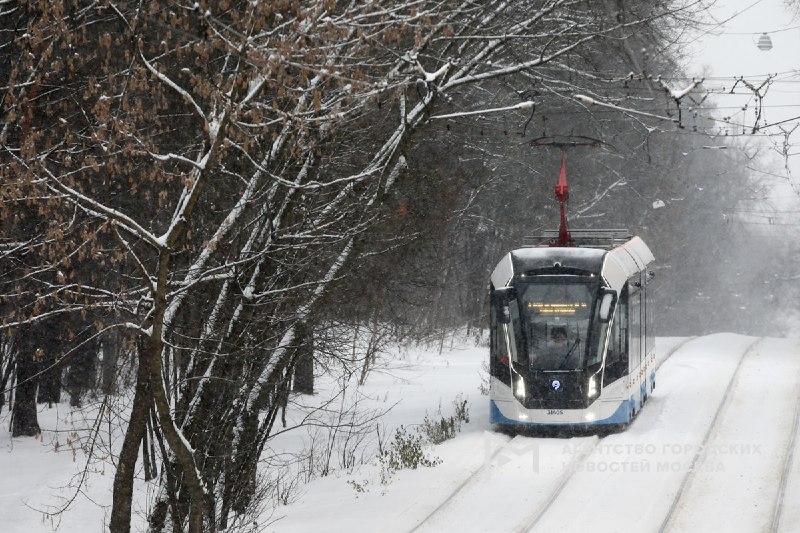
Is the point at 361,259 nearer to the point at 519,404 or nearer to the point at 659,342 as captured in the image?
the point at 519,404

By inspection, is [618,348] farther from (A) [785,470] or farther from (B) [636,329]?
(A) [785,470]

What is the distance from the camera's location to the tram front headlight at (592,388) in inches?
705

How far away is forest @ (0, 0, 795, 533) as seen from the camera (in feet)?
28.5

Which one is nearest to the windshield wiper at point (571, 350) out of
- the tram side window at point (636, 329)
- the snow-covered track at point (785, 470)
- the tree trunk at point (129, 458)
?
the tram side window at point (636, 329)

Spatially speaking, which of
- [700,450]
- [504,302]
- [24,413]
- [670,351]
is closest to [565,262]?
[504,302]

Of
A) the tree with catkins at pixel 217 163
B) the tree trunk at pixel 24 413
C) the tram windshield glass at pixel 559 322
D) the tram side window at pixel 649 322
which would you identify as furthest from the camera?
the tree trunk at pixel 24 413

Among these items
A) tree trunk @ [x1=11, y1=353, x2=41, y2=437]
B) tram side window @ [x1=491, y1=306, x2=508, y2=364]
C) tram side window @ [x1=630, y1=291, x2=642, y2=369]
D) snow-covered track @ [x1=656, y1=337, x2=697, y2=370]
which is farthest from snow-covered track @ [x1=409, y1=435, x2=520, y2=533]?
snow-covered track @ [x1=656, y1=337, x2=697, y2=370]

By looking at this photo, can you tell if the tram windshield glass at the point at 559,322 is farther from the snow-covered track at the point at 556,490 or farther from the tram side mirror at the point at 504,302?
the snow-covered track at the point at 556,490

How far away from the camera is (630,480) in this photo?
1495 centimetres

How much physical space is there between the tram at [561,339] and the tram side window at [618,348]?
2 centimetres

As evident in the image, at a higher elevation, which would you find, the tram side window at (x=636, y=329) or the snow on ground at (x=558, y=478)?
the tram side window at (x=636, y=329)

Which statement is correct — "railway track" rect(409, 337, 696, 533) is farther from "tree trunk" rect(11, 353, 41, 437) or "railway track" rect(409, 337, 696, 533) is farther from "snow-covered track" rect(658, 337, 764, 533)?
"tree trunk" rect(11, 353, 41, 437)

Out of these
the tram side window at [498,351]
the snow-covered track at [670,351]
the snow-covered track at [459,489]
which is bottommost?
the snow-covered track at [459,489]

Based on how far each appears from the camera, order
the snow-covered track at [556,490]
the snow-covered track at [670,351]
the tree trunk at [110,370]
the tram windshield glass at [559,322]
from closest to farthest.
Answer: the tree trunk at [110,370], the snow-covered track at [556,490], the tram windshield glass at [559,322], the snow-covered track at [670,351]
